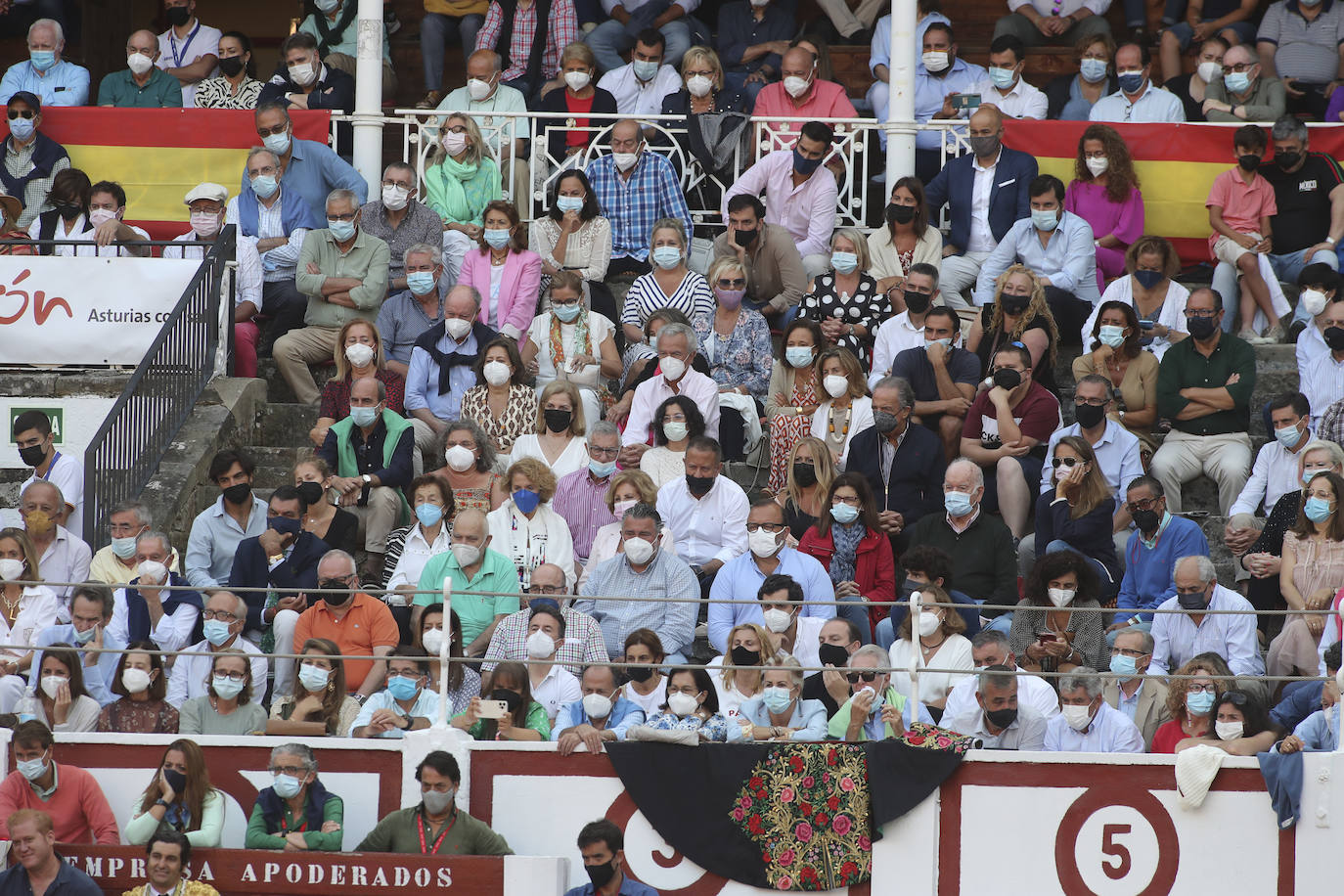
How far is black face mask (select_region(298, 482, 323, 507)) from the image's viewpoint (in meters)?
13.0

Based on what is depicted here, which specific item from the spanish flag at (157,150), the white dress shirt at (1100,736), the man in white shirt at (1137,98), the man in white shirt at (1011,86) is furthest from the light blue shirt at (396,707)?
the man in white shirt at (1137,98)

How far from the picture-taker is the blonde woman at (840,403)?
13.9 meters

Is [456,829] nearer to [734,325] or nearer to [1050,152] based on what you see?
[734,325]

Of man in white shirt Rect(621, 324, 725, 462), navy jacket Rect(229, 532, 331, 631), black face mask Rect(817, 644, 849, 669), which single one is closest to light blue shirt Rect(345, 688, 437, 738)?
navy jacket Rect(229, 532, 331, 631)

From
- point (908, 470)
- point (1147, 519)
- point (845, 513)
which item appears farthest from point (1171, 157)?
point (845, 513)

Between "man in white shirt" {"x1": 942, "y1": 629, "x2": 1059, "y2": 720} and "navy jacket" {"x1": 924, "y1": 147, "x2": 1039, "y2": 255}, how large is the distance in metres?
4.84

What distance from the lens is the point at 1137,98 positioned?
54.4ft

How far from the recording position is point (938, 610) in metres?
11.9

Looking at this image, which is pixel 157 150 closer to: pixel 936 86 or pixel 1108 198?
pixel 936 86

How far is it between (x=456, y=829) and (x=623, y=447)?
377cm

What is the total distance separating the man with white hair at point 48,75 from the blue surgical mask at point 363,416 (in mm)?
5106

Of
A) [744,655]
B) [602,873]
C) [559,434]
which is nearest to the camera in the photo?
[602,873]

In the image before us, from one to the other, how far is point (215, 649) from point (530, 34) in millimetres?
7611

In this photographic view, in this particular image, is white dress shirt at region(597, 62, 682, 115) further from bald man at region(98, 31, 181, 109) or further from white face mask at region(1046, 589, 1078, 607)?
white face mask at region(1046, 589, 1078, 607)
